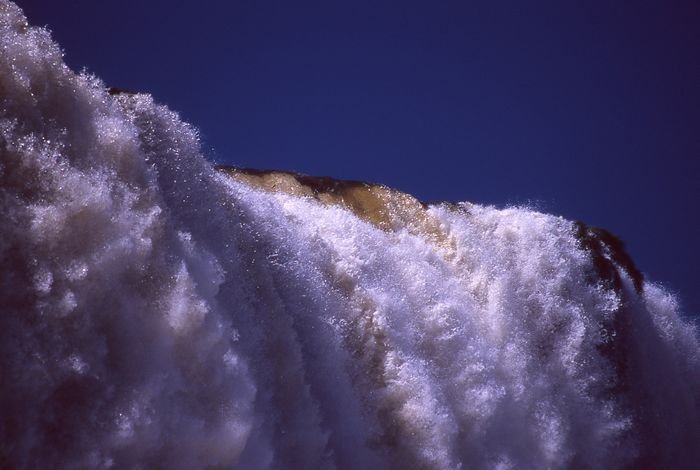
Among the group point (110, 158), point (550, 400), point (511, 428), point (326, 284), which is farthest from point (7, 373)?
point (550, 400)

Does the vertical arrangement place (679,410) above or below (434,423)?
above

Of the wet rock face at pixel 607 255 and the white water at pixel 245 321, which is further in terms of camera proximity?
the wet rock face at pixel 607 255

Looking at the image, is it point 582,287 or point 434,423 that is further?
point 582,287

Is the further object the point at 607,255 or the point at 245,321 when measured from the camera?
the point at 607,255

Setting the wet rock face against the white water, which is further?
the wet rock face

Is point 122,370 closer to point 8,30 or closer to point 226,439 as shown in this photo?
point 226,439

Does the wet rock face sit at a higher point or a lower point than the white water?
higher

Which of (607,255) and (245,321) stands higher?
(607,255)

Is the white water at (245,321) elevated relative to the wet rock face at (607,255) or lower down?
lower down
